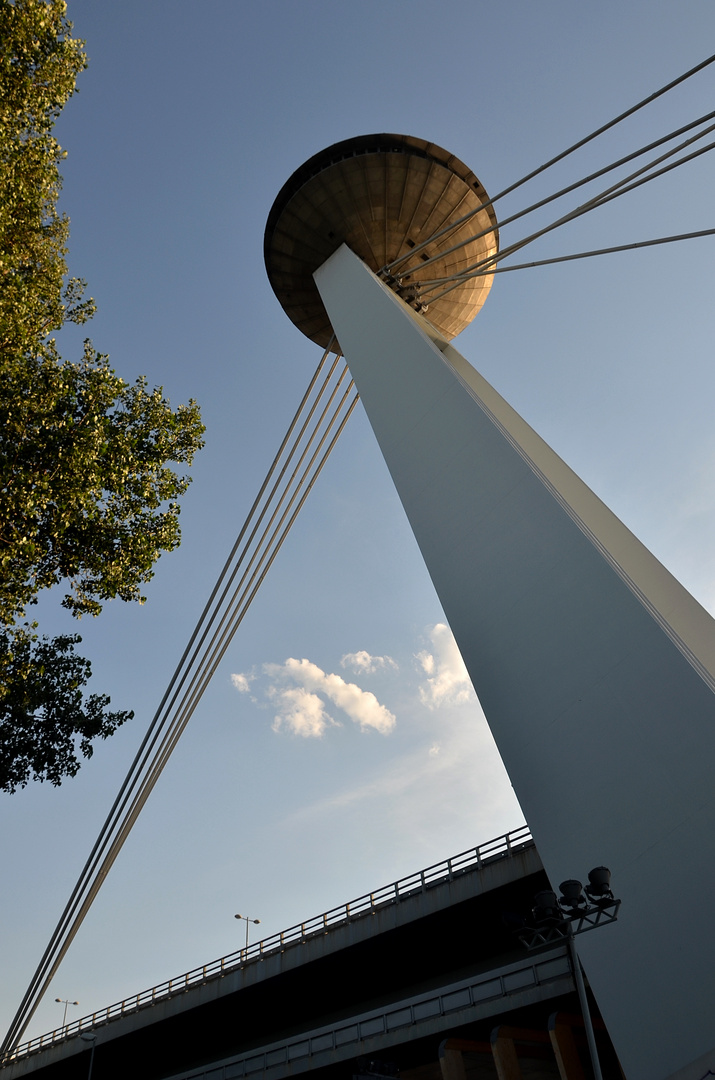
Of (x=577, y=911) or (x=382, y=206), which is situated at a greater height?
(x=382, y=206)

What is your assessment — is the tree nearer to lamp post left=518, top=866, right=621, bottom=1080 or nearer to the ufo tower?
the ufo tower

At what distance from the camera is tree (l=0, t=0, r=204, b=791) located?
33.3ft

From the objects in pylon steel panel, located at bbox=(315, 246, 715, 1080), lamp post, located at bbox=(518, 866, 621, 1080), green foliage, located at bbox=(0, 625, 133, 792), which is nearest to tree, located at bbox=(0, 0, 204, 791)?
green foliage, located at bbox=(0, 625, 133, 792)

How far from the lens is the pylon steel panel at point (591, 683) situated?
5215 mm

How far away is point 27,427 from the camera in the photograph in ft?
34.0

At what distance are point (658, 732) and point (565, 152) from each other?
8.74m

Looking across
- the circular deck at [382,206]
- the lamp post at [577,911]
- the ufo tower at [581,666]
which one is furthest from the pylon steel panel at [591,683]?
the circular deck at [382,206]

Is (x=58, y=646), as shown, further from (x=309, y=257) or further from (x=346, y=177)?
(x=346, y=177)

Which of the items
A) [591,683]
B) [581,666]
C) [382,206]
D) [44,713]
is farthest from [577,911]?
[382,206]

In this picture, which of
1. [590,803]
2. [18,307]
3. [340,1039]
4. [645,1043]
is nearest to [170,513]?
[18,307]

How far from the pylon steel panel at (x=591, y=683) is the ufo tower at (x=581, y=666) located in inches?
0.6

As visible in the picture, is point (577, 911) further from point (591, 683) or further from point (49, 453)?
point (49, 453)

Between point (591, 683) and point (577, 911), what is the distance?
200 cm

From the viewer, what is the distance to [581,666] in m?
6.67
